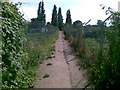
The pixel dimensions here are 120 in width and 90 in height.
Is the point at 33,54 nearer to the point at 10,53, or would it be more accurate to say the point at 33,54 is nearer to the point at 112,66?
the point at 10,53

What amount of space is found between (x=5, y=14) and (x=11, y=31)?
39 centimetres

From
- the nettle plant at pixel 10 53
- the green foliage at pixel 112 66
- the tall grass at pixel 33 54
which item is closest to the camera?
the nettle plant at pixel 10 53

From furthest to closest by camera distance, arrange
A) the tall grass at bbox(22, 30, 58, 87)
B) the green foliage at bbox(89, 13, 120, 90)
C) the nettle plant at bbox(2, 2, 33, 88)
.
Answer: the tall grass at bbox(22, 30, 58, 87) → the green foliage at bbox(89, 13, 120, 90) → the nettle plant at bbox(2, 2, 33, 88)

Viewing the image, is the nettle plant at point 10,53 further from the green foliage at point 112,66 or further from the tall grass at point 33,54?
the green foliage at point 112,66

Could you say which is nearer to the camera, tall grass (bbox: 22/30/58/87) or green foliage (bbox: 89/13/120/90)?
green foliage (bbox: 89/13/120/90)

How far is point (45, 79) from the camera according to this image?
25.2ft

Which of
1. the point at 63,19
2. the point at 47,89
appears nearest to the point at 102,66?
the point at 47,89

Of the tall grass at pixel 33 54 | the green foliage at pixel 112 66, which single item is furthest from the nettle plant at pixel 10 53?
the green foliage at pixel 112 66

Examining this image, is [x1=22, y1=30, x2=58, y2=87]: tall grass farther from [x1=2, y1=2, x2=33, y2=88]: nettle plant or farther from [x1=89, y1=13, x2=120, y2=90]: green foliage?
[x1=89, y1=13, x2=120, y2=90]: green foliage

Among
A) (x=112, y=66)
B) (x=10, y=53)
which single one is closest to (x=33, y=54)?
(x=10, y=53)

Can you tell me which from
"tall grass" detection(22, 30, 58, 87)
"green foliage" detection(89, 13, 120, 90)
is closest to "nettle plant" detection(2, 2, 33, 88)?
"tall grass" detection(22, 30, 58, 87)

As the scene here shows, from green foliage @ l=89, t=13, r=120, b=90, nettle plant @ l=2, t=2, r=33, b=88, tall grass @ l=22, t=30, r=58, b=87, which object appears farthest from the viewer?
tall grass @ l=22, t=30, r=58, b=87

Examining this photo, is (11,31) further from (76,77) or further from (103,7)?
(76,77)

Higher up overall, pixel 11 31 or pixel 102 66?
pixel 11 31
